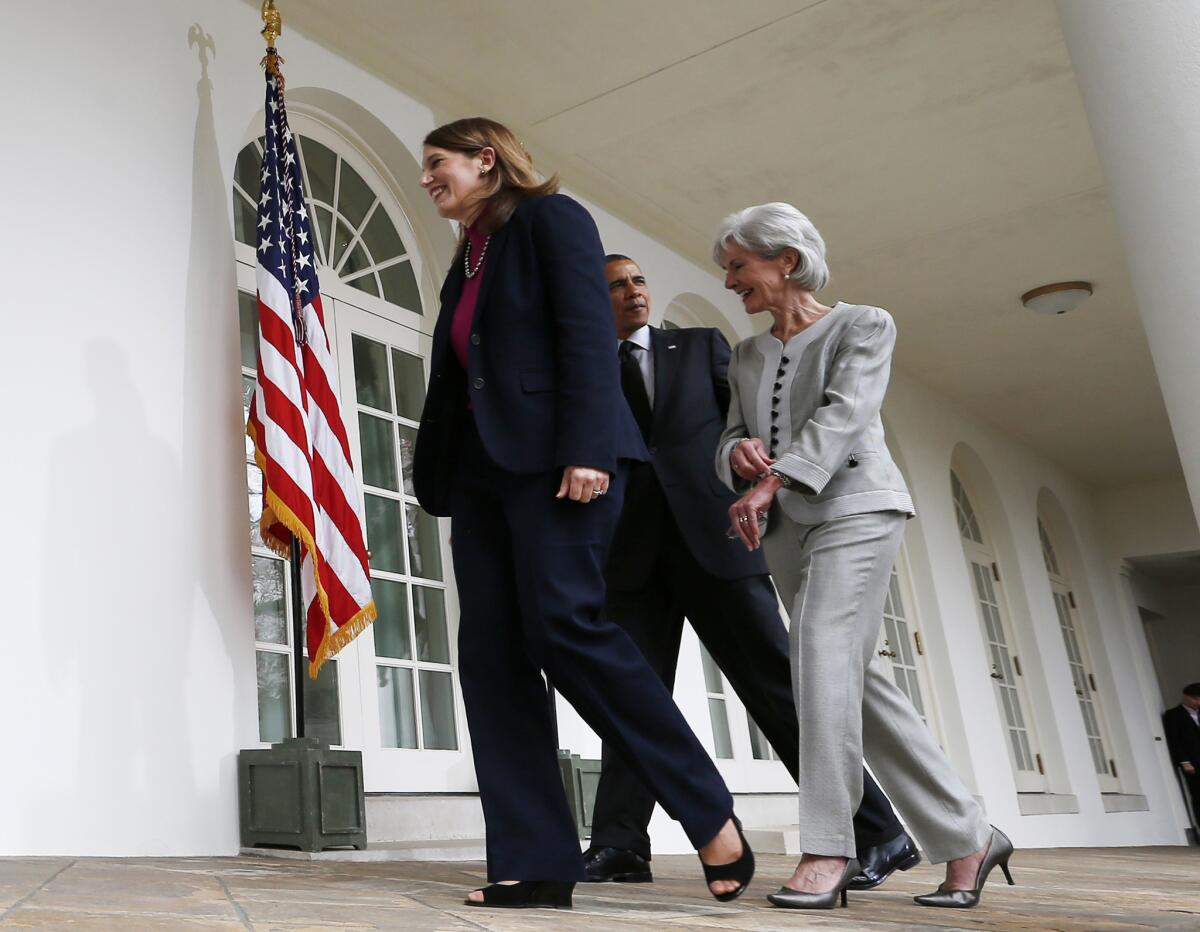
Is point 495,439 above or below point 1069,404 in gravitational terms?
below

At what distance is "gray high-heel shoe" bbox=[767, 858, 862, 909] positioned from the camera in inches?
69.1

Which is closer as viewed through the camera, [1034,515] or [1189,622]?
[1034,515]

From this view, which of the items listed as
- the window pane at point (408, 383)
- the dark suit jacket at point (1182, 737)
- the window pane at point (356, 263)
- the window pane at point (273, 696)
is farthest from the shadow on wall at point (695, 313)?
the dark suit jacket at point (1182, 737)

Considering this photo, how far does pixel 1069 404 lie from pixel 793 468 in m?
7.35

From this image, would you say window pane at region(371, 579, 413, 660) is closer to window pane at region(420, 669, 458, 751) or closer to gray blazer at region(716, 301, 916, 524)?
window pane at region(420, 669, 458, 751)

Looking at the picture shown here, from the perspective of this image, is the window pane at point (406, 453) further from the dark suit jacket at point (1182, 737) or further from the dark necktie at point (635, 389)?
the dark suit jacket at point (1182, 737)

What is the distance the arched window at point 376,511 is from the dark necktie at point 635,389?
1.32m

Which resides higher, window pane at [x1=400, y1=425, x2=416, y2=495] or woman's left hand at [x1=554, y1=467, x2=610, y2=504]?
window pane at [x1=400, y1=425, x2=416, y2=495]

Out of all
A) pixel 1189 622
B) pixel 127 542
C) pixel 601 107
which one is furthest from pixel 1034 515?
pixel 127 542

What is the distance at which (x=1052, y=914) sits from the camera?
1766 millimetres

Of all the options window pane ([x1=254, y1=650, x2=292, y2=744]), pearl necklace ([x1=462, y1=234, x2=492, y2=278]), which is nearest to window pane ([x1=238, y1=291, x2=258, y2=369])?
window pane ([x1=254, y1=650, x2=292, y2=744])

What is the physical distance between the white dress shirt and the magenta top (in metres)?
0.78

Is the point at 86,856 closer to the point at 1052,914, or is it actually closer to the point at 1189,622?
the point at 1052,914

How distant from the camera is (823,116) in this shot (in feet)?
16.1
